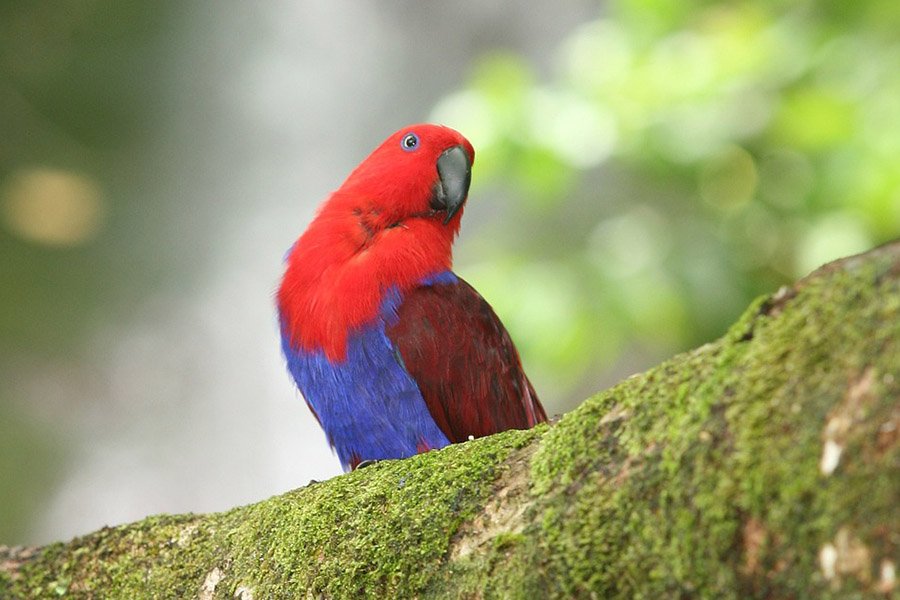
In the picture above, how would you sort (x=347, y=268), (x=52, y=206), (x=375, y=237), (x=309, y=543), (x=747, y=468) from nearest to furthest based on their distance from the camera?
(x=747, y=468) → (x=309, y=543) → (x=347, y=268) → (x=375, y=237) → (x=52, y=206)

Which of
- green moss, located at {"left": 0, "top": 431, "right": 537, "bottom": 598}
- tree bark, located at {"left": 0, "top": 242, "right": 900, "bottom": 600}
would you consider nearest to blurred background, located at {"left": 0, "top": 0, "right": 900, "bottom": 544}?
green moss, located at {"left": 0, "top": 431, "right": 537, "bottom": 598}

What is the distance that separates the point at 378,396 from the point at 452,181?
107 centimetres

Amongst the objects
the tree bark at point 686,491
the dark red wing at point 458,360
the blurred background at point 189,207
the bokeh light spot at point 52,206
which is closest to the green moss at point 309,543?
the tree bark at point 686,491

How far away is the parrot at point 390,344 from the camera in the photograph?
9.83 feet

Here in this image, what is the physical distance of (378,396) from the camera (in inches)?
118

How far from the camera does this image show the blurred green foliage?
148 inches

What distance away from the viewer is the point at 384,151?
3.81 metres

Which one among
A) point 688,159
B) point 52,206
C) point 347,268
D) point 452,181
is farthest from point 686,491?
point 52,206

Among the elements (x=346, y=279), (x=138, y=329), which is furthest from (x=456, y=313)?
(x=138, y=329)

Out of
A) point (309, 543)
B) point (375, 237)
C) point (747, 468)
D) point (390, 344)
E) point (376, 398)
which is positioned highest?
point (375, 237)

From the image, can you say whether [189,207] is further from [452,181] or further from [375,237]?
[375,237]

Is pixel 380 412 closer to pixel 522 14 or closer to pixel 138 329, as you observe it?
pixel 138 329

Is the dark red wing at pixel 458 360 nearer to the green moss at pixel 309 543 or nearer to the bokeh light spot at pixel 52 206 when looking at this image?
the green moss at pixel 309 543

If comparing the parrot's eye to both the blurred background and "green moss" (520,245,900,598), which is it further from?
"green moss" (520,245,900,598)
